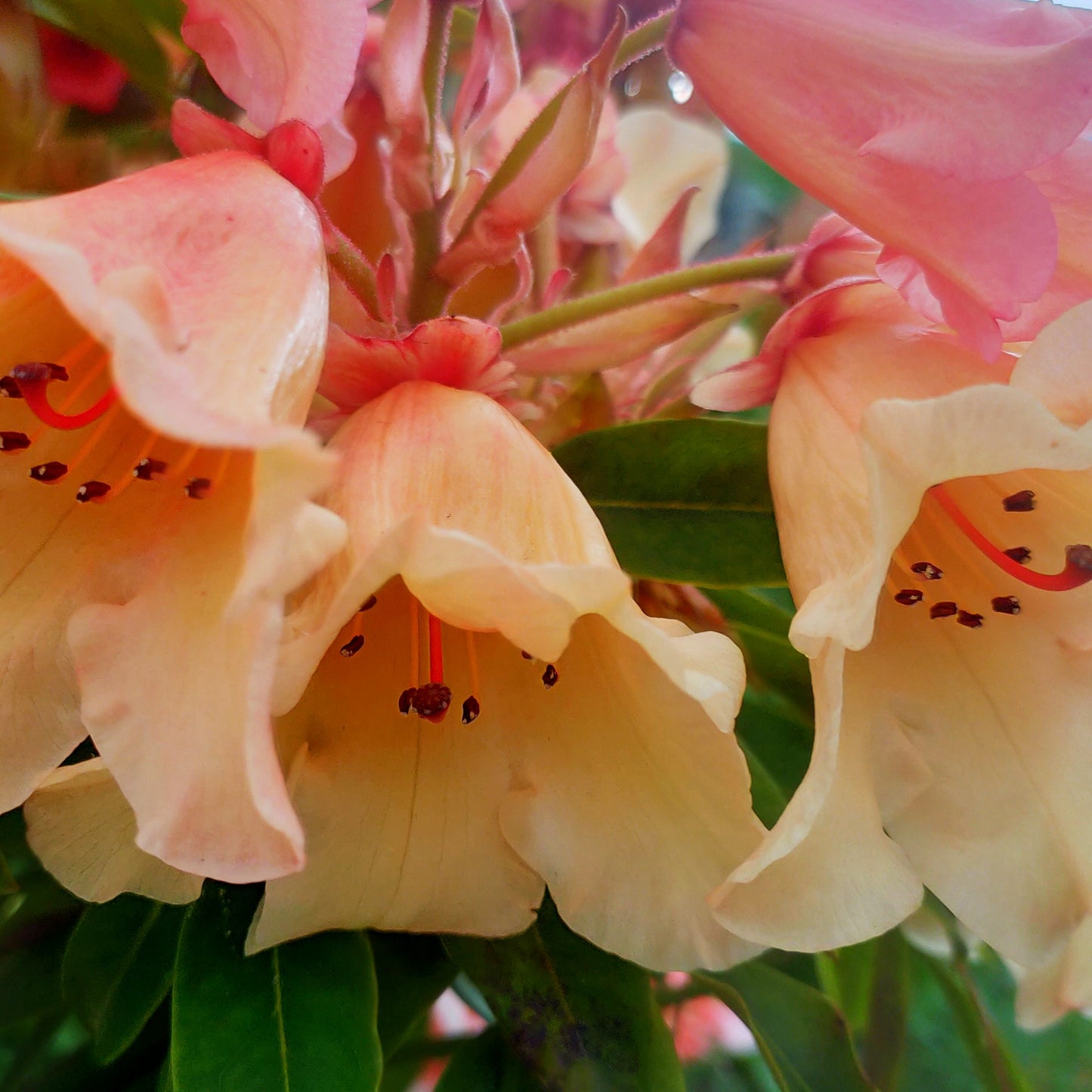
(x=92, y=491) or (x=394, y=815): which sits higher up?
(x=92, y=491)

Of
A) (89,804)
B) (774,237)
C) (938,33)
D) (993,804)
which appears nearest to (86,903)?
(89,804)

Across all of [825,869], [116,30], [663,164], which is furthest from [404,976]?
[663,164]

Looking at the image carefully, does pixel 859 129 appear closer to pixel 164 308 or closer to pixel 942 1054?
pixel 164 308

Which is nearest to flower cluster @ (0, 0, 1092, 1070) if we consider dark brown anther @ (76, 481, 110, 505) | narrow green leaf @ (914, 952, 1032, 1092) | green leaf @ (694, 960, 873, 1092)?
dark brown anther @ (76, 481, 110, 505)

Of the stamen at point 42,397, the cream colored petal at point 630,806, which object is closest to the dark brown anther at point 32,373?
the stamen at point 42,397

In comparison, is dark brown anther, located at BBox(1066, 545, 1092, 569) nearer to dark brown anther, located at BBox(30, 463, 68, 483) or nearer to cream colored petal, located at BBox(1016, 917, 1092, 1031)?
cream colored petal, located at BBox(1016, 917, 1092, 1031)

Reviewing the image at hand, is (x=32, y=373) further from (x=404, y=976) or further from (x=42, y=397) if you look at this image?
(x=404, y=976)
